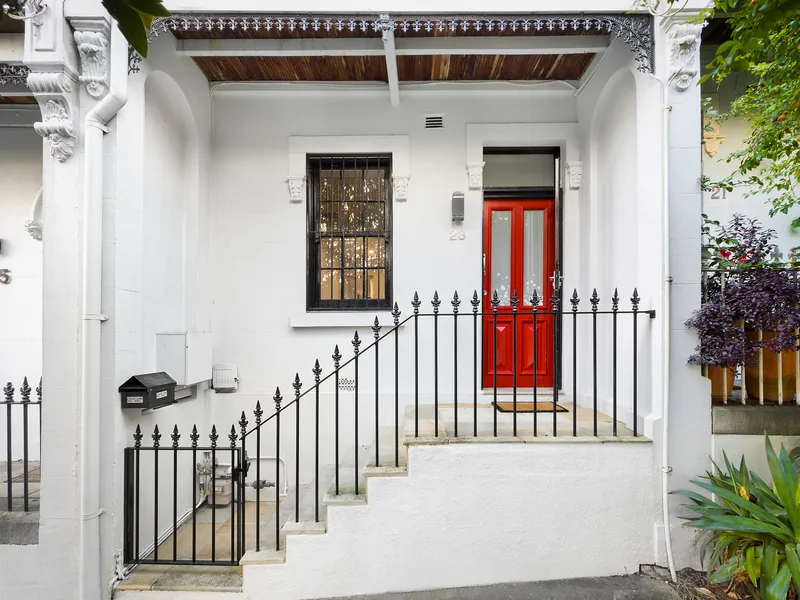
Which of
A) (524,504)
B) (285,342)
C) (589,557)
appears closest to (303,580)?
(524,504)

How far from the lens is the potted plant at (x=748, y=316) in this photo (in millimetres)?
3129

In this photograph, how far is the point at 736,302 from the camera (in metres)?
3.23

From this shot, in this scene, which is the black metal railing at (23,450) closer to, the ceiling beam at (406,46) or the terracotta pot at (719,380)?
the ceiling beam at (406,46)

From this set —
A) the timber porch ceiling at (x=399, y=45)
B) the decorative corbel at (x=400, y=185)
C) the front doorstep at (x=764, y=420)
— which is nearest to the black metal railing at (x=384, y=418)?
the front doorstep at (x=764, y=420)

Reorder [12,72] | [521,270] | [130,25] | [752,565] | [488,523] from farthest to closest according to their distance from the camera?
[521,270]
[12,72]
[488,523]
[752,565]
[130,25]

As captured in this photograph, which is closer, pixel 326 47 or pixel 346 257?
pixel 326 47

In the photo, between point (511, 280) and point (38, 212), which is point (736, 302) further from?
point (38, 212)

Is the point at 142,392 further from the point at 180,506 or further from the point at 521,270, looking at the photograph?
the point at 521,270

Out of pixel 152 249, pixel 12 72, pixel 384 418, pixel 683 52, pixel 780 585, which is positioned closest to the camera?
pixel 780 585

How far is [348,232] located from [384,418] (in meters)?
2.03

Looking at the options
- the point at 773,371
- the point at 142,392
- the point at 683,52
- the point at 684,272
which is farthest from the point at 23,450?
the point at 683,52

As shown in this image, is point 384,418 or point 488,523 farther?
point 384,418

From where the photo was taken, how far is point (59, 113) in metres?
3.25

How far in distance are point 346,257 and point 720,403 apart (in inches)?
142
